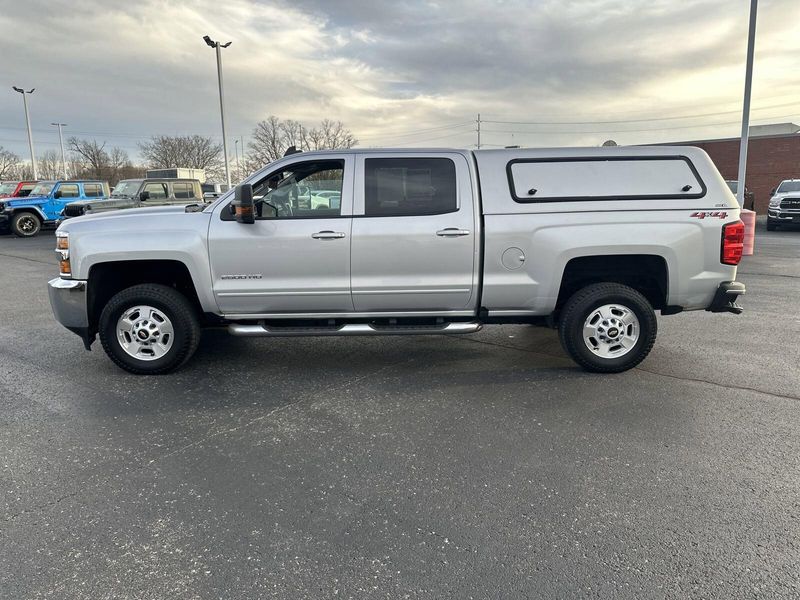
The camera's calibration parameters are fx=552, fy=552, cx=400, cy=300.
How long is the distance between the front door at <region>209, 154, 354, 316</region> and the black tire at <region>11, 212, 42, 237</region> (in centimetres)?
2012

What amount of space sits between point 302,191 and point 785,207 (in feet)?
68.1

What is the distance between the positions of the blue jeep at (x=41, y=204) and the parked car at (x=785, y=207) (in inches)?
995

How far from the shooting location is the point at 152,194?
59.5 feet

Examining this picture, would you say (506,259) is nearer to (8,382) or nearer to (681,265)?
(681,265)

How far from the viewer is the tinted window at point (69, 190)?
21281mm

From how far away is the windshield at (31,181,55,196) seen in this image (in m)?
A: 21.0

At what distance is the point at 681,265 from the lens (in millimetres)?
4859

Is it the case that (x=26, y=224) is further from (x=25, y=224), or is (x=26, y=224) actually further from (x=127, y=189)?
(x=127, y=189)

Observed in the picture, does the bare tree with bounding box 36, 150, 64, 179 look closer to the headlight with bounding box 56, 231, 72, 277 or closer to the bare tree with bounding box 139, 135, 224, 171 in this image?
the bare tree with bounding box 139, 135, 224, 171

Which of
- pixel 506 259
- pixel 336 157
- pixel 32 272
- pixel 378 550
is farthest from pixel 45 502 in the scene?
pixel 32 272

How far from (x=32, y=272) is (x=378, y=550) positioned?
40.7 ft

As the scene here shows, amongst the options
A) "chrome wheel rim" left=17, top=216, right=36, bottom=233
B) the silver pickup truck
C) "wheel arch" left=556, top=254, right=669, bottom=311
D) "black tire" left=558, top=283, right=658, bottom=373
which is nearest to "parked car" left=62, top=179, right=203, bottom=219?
"chrome wheel rim" left=17, top=216, right=36, bottom=233

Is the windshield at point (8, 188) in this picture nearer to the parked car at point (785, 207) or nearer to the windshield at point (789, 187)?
the parked car at point (785, 207)

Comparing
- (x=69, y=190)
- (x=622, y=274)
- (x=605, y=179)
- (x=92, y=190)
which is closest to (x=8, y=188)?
(x=69, y=190)
